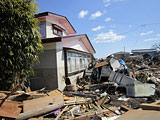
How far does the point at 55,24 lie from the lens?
10008 mm

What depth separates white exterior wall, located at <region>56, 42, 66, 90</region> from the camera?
6771 mm

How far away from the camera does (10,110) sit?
3.29 metres

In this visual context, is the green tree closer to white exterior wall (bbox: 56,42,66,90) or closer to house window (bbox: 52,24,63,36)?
white exterior wall (bbox: 56,42,66,90)

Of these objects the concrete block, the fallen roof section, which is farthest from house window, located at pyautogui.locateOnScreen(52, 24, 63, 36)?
the concrete block

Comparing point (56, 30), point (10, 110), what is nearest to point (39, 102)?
point (10, 110)

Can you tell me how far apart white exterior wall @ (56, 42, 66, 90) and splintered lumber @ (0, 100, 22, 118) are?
343 centimetres

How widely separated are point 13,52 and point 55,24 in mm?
6729

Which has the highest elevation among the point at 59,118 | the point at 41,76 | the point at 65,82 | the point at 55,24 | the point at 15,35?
the point at 55,24

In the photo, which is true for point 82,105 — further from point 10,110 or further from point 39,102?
point 10,110

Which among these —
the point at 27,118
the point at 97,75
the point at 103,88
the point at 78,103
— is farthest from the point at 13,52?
the point at 97,75

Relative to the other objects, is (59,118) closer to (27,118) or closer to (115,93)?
(27,118)

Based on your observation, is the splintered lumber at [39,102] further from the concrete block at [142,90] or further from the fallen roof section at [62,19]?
the fallen roof section at [62,19]

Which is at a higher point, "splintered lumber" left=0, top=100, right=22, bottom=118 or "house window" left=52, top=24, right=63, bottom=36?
"house window" left=52, top=24, right=63, bottom=36

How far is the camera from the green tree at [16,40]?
3924mm
